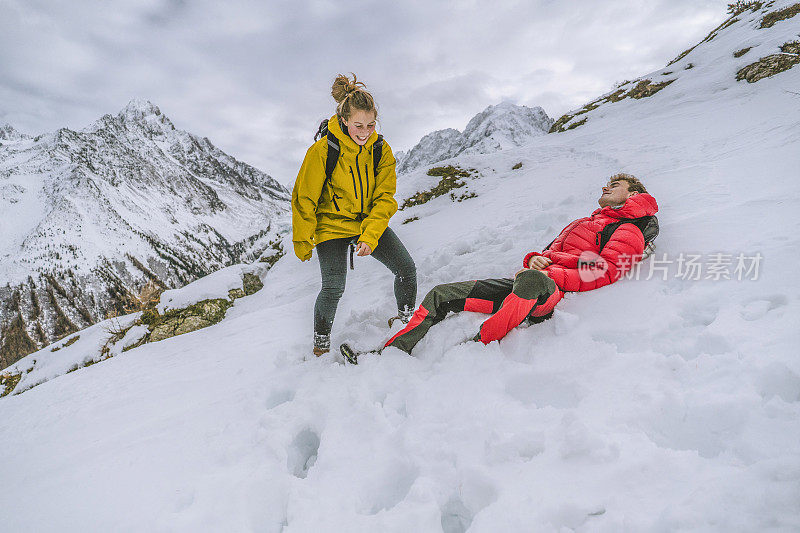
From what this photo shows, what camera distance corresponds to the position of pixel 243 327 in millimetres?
5676

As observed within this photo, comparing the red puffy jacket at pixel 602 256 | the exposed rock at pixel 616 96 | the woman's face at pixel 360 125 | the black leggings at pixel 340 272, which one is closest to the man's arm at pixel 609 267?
the red puffy jacket at pixel 602 256


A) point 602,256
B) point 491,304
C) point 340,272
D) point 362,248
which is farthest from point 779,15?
point 340,272

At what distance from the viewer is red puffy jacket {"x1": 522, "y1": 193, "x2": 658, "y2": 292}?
3.54 metres

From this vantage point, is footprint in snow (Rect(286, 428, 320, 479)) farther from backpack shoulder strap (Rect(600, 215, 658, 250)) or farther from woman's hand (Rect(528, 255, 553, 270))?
backpack shoulder strap (Rect(600, 215, 658, 250))

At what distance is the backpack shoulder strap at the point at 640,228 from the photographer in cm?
376

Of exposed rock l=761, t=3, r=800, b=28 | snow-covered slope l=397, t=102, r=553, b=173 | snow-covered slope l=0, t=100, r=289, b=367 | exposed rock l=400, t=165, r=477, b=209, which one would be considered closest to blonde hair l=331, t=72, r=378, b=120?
exposed rock l=400, t=165, r=477, b=209

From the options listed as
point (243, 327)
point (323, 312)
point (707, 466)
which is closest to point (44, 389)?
point (243, 327)

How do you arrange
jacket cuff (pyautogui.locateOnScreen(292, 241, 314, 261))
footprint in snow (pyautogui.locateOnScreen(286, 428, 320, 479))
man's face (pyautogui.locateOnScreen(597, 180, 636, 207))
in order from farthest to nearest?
man's face (pyautogui.locateOnScreen(597, 180, 636, 207)) < jacket cuff (pyautogui.locateOnScreen(292, 241, 314, 261)) < footprint in snow (pyautogui.locateOnScreen(286, 428, 320, 479))

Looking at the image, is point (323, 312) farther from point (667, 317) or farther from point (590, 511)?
point (667, 317)

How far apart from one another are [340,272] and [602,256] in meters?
2.90

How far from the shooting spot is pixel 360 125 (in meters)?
3.28

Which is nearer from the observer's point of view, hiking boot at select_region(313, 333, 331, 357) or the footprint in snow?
the footprint in snow

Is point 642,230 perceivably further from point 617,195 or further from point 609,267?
point 609,267

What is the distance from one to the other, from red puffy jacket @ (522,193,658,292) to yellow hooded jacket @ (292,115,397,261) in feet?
6.04
